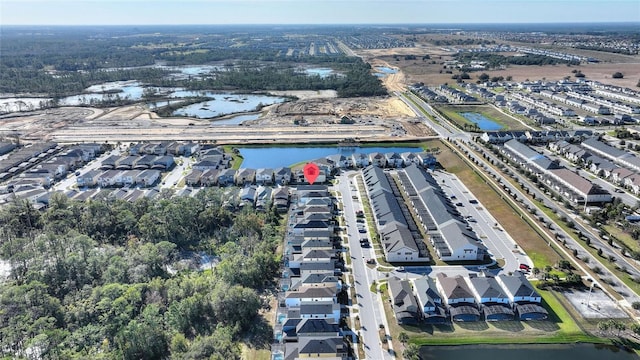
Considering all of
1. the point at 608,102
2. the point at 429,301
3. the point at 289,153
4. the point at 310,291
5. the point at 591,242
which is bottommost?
the point at 429,301

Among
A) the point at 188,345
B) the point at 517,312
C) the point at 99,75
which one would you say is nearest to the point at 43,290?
the point at 188,345

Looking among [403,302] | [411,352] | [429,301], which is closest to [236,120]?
[403,302]

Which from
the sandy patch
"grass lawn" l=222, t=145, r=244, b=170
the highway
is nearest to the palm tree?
→ the highway

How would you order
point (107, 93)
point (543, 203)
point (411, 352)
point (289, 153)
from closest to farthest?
point (411, 352), point (543, 203), point (289, 153), point (107, 93)

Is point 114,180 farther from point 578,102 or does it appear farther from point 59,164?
point 578,102

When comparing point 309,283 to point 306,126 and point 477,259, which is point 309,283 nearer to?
point 477,259

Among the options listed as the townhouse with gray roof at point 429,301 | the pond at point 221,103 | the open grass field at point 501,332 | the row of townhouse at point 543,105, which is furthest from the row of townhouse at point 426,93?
the open grass field at point 501,332
